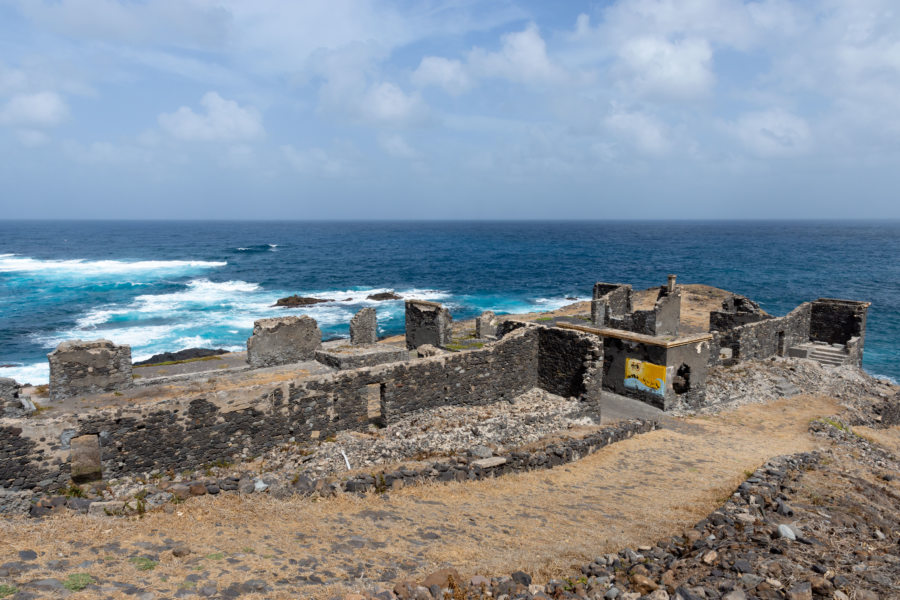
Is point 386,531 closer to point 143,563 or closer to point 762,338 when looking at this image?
point 143,563

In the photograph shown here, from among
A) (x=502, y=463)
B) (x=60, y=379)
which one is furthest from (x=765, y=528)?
(x=60, y=379)

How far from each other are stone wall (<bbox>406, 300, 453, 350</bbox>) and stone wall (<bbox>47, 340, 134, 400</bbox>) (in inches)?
474

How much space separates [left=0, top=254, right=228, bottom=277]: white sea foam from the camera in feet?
297

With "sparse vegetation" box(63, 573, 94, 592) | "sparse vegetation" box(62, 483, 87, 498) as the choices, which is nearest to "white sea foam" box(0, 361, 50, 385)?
"sparse vegetation" box(62, 483, 87, 498)

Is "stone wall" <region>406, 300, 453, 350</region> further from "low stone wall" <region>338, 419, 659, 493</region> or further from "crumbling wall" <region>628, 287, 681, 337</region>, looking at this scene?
"low stone wall" <region>338, 419, 659, 493</region>

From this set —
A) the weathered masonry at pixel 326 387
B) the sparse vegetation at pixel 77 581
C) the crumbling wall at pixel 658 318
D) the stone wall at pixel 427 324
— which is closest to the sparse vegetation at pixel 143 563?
the sparse vegetation at pixel 77 581

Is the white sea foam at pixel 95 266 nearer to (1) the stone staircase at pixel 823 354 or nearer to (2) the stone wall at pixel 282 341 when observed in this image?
(2) the stone wall at pixel 282 341

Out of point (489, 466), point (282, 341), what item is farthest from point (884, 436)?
point (282, 341)

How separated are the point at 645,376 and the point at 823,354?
1628 centimetres

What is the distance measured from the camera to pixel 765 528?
28.0 ft

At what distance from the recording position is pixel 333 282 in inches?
3361

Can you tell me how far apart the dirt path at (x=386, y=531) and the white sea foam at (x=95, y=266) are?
92.7 metres

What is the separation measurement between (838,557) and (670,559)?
2.20 metres

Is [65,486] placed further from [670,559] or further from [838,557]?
[838,557]
